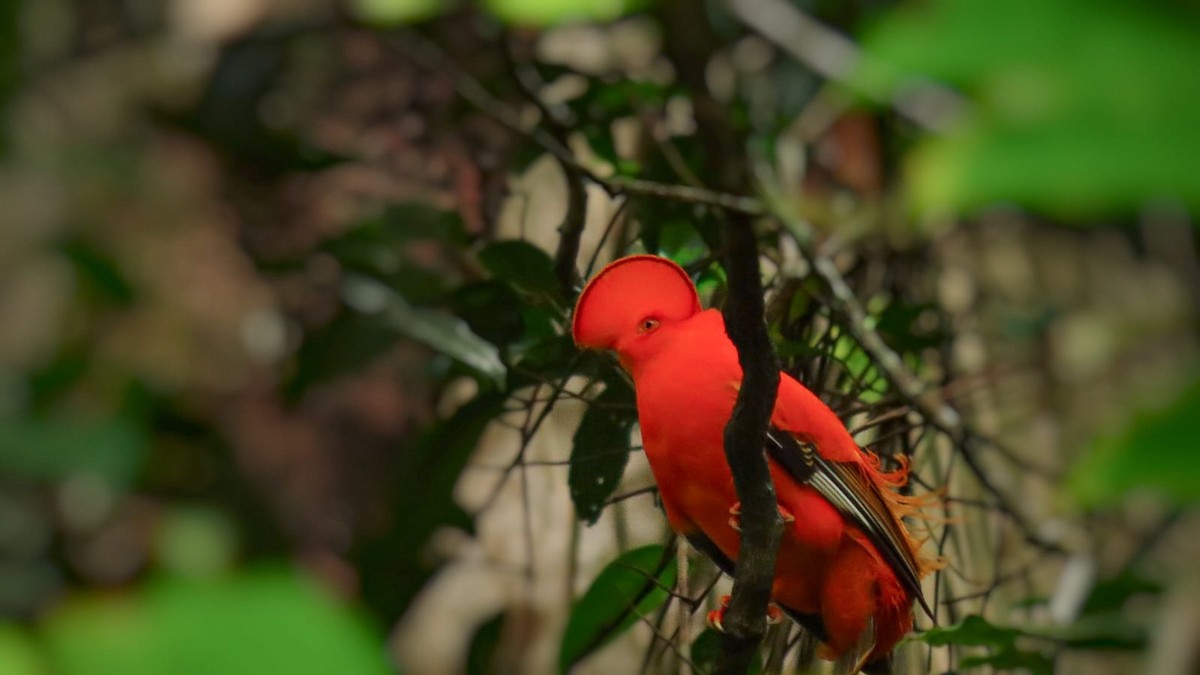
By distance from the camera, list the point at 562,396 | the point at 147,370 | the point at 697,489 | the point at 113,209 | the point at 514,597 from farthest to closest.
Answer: the point at 113,209 → the point at 147,370 → the point at 514,597 → the point at 562,396 → the point at 697,489

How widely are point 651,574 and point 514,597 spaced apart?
0.30m

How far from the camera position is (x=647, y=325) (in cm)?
57

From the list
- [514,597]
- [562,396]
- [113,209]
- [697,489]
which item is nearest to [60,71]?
[113,209]

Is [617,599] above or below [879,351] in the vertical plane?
below

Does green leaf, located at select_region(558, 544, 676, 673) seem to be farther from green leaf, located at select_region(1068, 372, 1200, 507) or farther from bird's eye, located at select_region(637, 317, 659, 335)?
green leaf, located at select_region(1068, 372, 1200, 507)

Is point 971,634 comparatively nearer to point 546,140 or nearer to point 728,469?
point 728,469

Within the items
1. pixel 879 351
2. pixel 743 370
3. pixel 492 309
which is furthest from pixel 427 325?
pixel 743 370

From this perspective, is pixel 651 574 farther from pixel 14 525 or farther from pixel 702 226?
pixel 14 525

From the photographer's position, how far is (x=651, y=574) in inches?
25.7

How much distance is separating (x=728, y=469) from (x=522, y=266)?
0.24 m

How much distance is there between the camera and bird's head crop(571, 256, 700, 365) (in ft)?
1.89

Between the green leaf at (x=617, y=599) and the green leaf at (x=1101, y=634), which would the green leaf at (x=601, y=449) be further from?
the green leaf at (x=1101, y=634)

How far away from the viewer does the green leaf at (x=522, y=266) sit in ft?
2.34

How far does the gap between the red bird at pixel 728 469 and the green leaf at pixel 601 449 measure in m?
0.03
